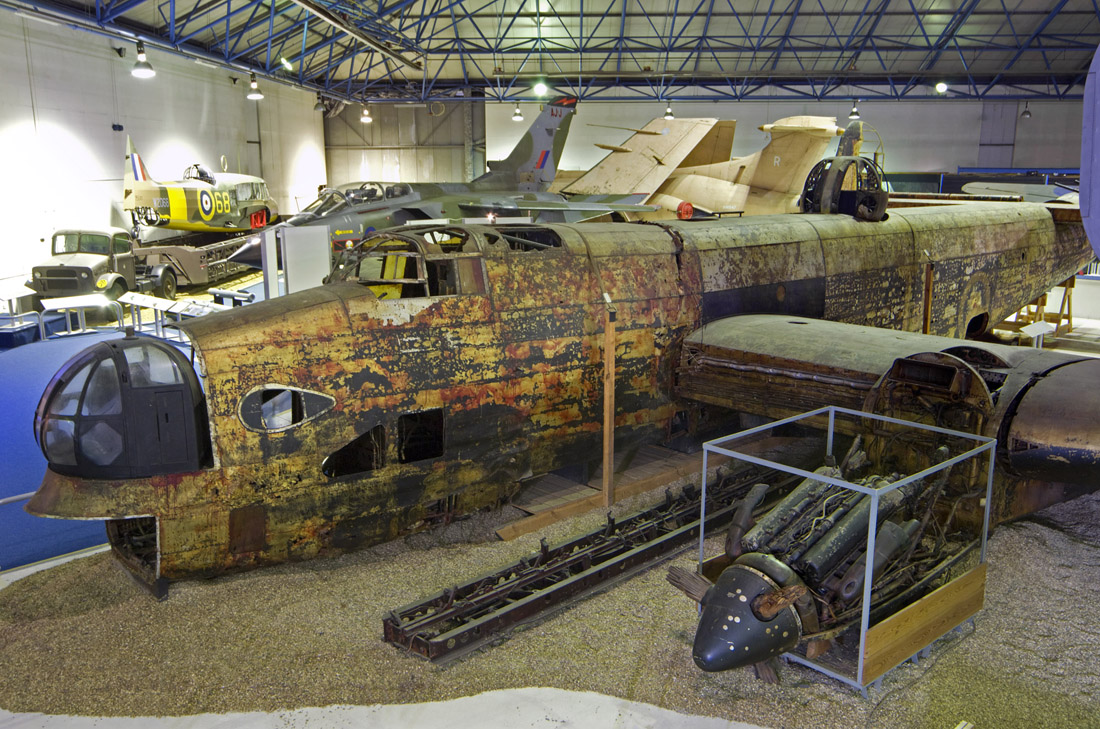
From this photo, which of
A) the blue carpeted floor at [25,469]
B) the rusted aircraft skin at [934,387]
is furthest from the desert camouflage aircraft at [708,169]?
the blue carpeted floor at [25,469]

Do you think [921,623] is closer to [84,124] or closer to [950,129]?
[84,124]

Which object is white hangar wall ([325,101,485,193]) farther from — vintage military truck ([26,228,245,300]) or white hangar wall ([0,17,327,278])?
vintage military truck ([26,228,245,300])

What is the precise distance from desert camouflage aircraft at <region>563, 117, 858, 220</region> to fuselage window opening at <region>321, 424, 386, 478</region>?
13.3 m

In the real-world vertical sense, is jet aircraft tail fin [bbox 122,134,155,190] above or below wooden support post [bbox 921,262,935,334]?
above

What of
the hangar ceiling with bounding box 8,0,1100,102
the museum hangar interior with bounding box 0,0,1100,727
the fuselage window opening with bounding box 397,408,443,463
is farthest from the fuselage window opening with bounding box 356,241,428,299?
the hangar ceiling with bounding box 8,0,1100,102

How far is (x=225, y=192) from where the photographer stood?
22828 mm

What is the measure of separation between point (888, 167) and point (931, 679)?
31.4m

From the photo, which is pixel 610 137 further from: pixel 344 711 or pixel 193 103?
pixel 344 711

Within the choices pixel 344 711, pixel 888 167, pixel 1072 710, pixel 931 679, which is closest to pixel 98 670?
pixel 344 711

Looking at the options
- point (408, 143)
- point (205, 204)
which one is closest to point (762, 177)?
point (205, 204)

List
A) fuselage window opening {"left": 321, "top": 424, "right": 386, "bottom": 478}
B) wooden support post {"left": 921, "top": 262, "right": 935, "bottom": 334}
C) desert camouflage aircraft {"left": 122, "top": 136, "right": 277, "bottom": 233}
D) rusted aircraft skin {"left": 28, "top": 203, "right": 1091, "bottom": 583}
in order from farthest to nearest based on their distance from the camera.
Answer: desert camouflage aircraft {"left": 122, "top": 136, "right": 277, "bottom": 233}, wooden support post {"left": 921, "top": 262, "right": 935, "bottom": 334}, fuselage window opening {"left": 321, "top": 424, "right": 386, "bottom": 478}, rusted aircraft skin {"left": 28, "top": 203, "right": 1091, "bottom": 583}

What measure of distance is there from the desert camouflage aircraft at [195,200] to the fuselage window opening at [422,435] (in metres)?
16.2

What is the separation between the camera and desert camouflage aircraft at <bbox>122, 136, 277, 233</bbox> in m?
20.2

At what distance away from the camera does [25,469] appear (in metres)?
9.74
